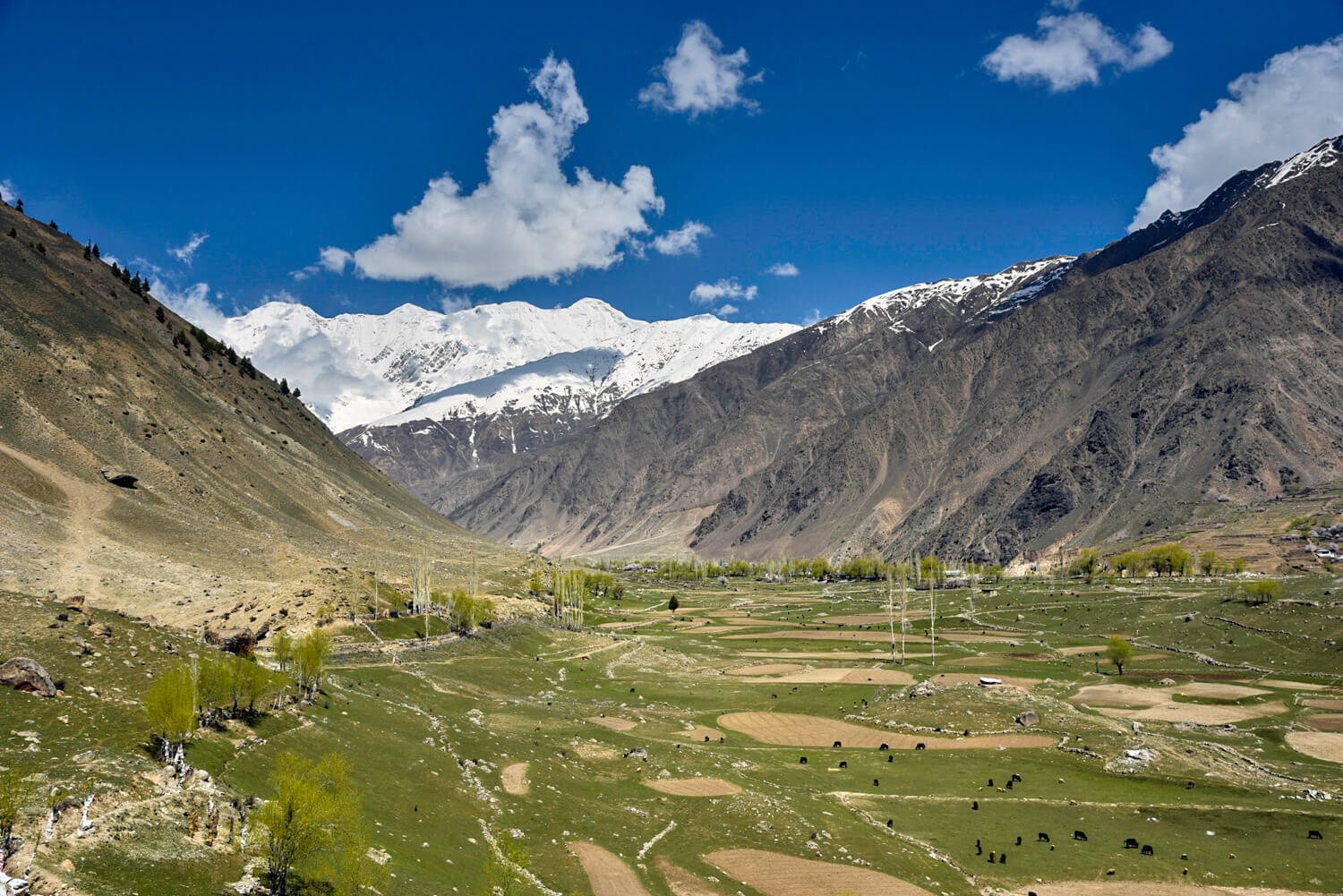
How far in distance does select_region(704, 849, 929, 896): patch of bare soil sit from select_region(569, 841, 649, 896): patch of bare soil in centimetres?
500

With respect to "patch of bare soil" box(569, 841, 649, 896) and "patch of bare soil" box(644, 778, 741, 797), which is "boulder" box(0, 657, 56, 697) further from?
"patch of bare soil" box(644, 778, 741, 797)

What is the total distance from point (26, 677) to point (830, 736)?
60.9 meters

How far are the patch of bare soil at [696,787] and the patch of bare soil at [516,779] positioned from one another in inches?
340

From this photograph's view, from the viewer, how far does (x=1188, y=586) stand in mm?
158375

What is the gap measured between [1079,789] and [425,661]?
207 feet

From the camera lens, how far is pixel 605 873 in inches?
1535

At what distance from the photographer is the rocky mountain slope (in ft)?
261

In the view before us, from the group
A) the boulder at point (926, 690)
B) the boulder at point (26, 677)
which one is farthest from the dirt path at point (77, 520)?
the boulder at point (926, 690)

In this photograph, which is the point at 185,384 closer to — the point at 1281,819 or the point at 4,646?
the point at 4,646

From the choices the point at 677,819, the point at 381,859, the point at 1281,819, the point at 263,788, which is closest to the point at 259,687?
the point at 263,788

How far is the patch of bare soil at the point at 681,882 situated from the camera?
3794 cm

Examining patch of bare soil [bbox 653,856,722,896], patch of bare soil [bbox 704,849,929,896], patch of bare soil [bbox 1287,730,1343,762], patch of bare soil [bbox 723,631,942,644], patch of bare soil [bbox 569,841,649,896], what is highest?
patch of bare soil [bbox 569,841,649,896]

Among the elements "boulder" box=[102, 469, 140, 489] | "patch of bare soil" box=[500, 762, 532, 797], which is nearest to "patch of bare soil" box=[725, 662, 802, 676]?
"patch of bare soil" box=[500, 762, 532, 797]

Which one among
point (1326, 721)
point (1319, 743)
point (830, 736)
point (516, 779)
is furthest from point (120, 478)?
point (1326, 721)
